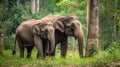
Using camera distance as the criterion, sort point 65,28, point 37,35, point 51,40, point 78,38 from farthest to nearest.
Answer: point 65,28 < point 37,35 < point 78,38 < point 51,40

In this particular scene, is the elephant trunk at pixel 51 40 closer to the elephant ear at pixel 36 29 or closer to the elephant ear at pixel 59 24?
the elephant ear at pixel 36 29

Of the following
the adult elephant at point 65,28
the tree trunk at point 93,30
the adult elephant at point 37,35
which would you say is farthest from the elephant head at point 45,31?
the tree trunk at point 93,30

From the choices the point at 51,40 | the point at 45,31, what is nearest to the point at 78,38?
the point at 51,40

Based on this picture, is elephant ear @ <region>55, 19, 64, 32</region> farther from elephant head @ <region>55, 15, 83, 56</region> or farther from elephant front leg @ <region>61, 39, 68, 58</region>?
elephant front leg @ <region>61, 39, 68, 58</region>

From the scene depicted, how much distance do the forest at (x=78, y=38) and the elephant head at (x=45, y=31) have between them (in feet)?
1.92

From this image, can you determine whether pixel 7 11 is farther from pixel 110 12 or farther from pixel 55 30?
pixel 110 12

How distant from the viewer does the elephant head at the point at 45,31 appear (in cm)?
1519

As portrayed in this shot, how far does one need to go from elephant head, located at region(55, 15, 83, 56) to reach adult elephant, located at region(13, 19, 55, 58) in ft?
2.37

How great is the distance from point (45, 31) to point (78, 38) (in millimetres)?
1500

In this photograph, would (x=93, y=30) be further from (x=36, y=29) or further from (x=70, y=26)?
(x=36, y=29)

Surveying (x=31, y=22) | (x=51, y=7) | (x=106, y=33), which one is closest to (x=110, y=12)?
(x=106, y=33)

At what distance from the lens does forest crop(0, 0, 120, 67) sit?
12668 mm

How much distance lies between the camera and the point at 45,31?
15.7 meters

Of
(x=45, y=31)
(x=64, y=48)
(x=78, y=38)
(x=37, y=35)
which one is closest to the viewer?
(x=78, y=38)
